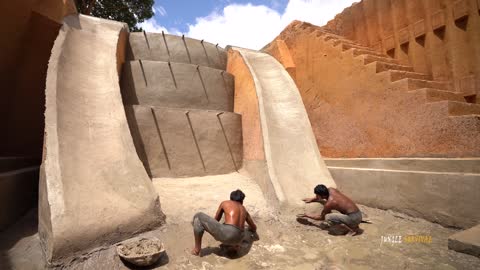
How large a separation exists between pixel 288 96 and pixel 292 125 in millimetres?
976

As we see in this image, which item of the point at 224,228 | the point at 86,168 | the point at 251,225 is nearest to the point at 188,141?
the point at 86,168

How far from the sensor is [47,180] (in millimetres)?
3213

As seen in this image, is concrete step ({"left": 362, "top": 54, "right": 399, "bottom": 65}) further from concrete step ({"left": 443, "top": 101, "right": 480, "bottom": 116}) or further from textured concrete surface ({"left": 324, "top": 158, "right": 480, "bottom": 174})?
textured concrete surface ({"left": 324, "top": 158, "right": 480, "bottom": 174})

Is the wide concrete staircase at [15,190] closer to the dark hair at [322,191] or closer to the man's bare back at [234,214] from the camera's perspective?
the man's bare back at [234,214]

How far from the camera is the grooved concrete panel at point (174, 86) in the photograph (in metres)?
6.50

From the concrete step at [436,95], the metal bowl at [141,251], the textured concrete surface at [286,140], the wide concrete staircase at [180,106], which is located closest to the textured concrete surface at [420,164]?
the textured concrete surface at [286,140]

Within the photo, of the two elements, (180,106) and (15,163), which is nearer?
(15,163)

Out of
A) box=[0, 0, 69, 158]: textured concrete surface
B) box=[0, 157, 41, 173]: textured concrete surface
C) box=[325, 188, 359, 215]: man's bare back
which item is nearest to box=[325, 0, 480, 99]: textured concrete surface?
box=[325, 188, 359, 215]: man's bare back

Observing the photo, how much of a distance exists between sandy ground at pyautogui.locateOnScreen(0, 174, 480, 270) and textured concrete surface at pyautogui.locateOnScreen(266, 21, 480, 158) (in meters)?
1.21

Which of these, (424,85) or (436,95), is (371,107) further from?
(436,95)

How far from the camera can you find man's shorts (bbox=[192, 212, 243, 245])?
3.12m

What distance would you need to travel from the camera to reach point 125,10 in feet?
46.9

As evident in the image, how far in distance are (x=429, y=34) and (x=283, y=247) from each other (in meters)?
5.27

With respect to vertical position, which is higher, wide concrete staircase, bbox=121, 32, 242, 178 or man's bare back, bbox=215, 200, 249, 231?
wide concrete staircase, bbox=121, 32, 242, 178
